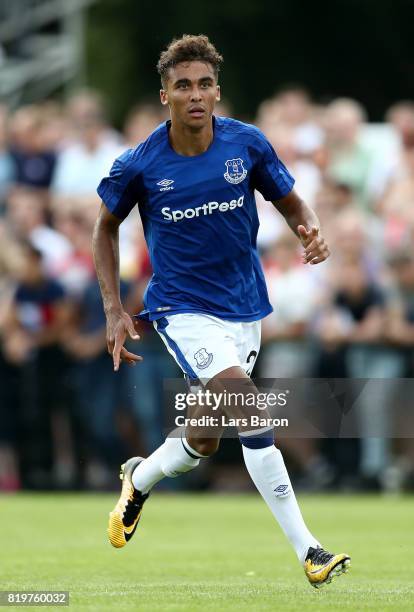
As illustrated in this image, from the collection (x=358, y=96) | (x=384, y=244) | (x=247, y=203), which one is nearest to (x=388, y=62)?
(x=358, y=96)

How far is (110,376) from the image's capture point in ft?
54.3

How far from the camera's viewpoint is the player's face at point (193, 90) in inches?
343

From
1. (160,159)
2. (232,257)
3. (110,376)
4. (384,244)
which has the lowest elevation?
(110,376)

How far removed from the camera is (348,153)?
1712 cm

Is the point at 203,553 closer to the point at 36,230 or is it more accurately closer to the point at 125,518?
the point at 125,518

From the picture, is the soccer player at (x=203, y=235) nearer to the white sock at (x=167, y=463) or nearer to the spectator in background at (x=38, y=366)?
the white sock at (x=167, y=463)

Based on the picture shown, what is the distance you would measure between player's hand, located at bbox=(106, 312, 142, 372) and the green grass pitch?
4.24ft

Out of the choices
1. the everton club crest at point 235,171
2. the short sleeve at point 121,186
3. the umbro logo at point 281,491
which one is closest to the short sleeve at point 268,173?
the everton club crest at point 235,171

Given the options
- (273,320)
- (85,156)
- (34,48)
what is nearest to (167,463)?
(273,320)

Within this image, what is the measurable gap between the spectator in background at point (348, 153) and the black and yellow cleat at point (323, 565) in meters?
9.00

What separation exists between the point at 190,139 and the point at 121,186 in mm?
487

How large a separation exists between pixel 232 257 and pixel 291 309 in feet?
23.6

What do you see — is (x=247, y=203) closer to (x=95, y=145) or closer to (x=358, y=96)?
(x=95, y=145)

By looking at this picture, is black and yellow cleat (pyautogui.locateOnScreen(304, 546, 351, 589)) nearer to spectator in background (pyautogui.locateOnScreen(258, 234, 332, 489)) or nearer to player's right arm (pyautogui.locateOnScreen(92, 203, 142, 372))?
player's right arm (pyautogui.locateOnScreen(92, 203, 142, 372))
